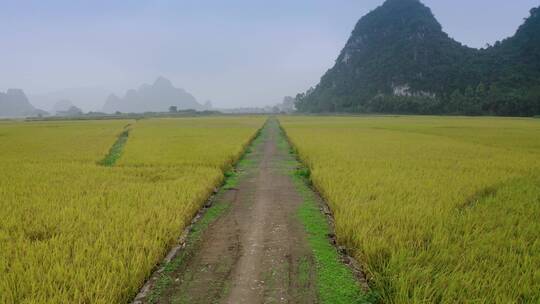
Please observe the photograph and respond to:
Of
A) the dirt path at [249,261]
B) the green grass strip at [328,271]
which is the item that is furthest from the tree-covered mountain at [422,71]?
the dirt path at [249,261]

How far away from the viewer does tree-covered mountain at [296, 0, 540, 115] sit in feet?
234

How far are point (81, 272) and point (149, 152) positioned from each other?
41.3 ft

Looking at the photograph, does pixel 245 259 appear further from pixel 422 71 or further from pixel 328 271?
pixel 422 71

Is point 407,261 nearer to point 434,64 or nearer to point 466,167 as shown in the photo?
point 466,167

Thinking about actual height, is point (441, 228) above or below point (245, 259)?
above

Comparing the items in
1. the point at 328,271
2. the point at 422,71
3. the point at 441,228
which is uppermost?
the point at 422,71

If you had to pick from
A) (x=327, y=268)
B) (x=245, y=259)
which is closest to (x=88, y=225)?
(x=245, y=259)

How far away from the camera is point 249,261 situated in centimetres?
493

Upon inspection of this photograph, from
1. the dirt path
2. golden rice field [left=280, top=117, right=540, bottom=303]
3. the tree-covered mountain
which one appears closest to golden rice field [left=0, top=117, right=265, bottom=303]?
the dirt path

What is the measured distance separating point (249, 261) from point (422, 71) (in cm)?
10573

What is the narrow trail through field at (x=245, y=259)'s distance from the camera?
410 cm

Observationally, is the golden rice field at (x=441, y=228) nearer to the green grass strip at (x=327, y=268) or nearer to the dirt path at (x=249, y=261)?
the green grass strip at (x=327, y=268)

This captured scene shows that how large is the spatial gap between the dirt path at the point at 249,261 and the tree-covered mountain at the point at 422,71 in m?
69.6

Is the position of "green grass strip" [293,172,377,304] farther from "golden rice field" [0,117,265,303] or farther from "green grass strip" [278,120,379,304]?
"golden rice field" [0,117,265,303]
